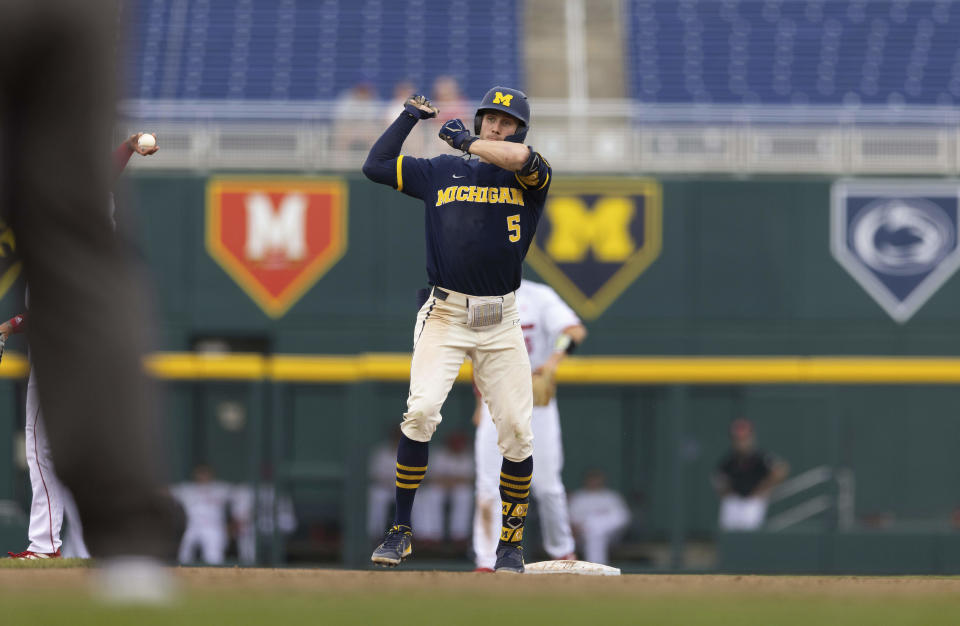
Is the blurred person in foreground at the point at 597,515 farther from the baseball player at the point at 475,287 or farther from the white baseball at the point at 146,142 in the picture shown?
the white baseball at the point at 146,142

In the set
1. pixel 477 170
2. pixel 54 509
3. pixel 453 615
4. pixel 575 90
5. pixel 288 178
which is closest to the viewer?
pixel 453 615

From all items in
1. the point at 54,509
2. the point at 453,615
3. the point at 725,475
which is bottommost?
the point at 725,475

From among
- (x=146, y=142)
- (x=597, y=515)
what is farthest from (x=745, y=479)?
(x=146, y=142)

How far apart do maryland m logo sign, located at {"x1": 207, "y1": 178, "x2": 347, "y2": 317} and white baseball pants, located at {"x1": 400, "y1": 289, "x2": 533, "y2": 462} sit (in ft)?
30.9

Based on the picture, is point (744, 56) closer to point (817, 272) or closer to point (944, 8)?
point (944, 8)

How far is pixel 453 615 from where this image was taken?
2852 millimetres

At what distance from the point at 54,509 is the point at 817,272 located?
34.2 feet

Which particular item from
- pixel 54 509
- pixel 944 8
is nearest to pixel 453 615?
pixel 54 509

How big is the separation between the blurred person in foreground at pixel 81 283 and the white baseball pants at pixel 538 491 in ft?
17.1

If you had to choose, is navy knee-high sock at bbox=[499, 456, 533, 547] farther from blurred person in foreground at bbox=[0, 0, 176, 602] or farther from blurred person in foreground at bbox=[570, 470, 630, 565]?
blurred person in foreground at bbox=[570, 470, 630, 565]

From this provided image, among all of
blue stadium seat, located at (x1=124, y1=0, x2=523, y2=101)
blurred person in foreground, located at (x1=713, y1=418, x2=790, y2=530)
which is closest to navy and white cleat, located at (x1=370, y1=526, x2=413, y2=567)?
blurred person in foreground, located at (x1=713, y1=418, x2=790, y2=530)

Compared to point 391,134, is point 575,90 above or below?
above

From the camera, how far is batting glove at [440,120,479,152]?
5.69m

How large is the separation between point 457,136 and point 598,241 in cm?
955
